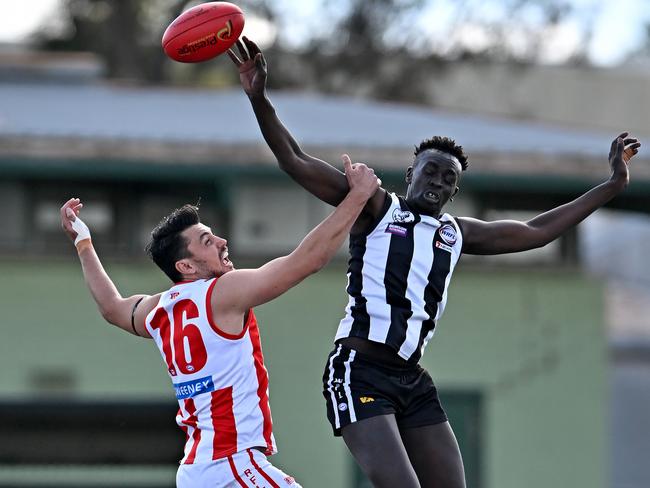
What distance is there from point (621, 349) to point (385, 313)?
121ft

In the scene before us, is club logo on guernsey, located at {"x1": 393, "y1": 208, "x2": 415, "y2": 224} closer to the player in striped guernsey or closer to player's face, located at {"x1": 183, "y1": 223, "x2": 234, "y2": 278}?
the player in striped guernsey

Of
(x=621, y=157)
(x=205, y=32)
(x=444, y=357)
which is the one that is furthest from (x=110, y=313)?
(x=444, y=357)

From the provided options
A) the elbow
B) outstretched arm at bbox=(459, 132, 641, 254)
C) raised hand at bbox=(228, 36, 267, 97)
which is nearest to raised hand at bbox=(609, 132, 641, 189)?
outstretched arm at bbox=(459, 132, 641, 254)

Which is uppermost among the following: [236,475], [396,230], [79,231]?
[79,231]

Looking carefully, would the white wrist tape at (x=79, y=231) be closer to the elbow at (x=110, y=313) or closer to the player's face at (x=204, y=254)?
the elbow at (x=110, y=313)

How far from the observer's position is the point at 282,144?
21.2 ft

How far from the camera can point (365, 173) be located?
6340mm

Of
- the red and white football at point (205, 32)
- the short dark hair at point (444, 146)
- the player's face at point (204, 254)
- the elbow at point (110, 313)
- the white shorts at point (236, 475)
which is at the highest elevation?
the red and white football at point (205, 32)

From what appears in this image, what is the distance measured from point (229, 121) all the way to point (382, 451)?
13538 millimetres

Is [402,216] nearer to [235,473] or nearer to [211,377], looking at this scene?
[211,377]

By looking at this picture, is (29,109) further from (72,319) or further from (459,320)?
(459,320)

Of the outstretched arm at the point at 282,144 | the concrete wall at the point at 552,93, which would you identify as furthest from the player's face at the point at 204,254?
the concrete wall at the point at 552,93

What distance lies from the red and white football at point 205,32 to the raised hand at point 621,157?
2.05 m

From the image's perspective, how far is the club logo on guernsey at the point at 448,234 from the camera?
6824mm
